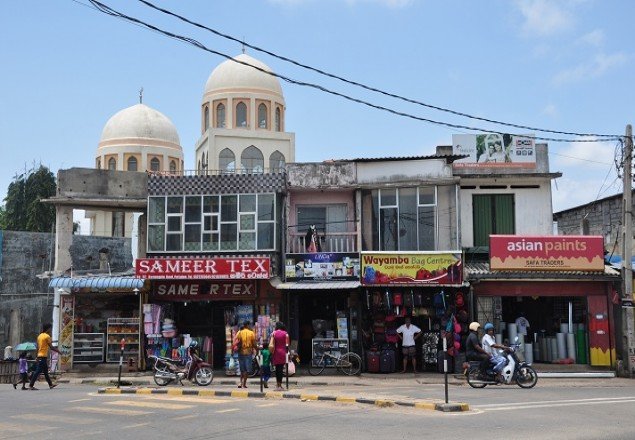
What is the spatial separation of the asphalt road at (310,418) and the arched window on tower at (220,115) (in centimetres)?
3038

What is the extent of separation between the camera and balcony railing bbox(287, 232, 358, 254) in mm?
26594

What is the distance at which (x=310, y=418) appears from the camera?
43.7ft

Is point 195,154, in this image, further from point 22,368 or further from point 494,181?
point 22,368

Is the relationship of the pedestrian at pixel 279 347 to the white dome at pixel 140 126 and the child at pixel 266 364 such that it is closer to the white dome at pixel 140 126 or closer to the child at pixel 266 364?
the child at pixel 266 364

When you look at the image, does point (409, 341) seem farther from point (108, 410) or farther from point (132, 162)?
point (132, 162)

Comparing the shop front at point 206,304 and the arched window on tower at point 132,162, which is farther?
the arched window on tower at point 132,162

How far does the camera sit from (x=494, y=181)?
91.1 feet

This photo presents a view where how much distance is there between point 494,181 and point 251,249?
356 inches

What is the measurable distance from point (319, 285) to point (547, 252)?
292 inches

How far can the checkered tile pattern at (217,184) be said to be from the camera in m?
26.5

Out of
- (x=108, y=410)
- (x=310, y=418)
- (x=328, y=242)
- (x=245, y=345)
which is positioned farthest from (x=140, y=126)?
(x=310, y=418)

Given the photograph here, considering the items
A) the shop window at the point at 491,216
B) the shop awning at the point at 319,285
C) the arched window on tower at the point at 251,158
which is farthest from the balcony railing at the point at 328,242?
the arched window on tower at the point at 251,158

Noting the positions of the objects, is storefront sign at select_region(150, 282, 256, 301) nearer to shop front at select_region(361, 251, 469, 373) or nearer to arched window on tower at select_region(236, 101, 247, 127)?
shop front at select_region(361, 251, 469, 373)

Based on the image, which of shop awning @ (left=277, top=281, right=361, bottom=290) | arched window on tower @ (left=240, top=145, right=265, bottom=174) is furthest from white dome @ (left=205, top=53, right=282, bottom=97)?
shop awning @ (left=277, top=281, right=361, bottom=290)
